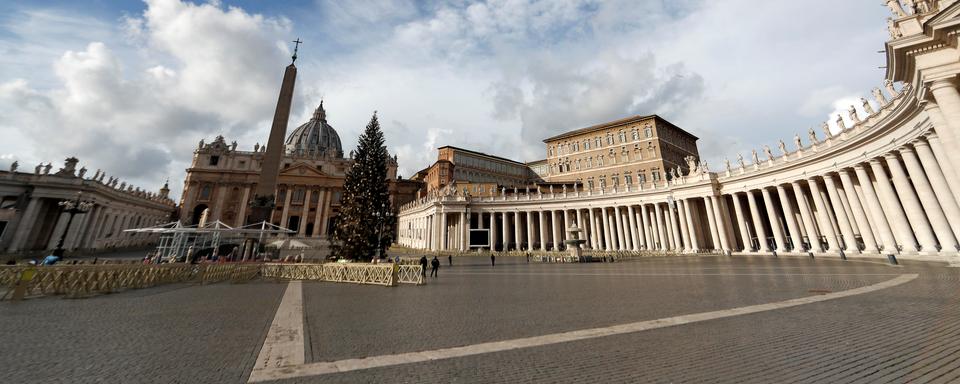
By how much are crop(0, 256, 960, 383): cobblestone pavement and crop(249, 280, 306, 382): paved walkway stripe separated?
0.19 m

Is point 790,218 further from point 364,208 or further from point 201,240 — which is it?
point 201,240

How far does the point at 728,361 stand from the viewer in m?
4.77

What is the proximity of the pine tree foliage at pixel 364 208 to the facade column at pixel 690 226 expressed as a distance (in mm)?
33860

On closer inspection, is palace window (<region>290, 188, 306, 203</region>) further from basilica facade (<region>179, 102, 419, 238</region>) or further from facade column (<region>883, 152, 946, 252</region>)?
facade column (<region>883, 152, 946, 252</region>)

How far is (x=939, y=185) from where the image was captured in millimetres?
18375

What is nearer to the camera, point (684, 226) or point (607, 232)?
point (684, 226)

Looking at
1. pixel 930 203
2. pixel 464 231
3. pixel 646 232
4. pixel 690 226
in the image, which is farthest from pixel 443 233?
pixel 930 203

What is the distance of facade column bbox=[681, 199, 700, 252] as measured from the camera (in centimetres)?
3740

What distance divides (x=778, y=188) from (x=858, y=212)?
612 cm

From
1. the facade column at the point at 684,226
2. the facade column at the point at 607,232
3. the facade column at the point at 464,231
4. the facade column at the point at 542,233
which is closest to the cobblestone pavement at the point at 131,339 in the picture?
the facade column at the point at 464,231

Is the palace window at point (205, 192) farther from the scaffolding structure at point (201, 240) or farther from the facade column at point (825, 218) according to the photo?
the facade column at point (825, 218)

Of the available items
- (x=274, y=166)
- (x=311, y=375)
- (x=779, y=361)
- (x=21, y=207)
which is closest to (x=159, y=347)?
(x=311, y=375)

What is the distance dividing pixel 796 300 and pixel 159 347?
1536cm

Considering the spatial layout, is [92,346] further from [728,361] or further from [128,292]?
[728,361]
